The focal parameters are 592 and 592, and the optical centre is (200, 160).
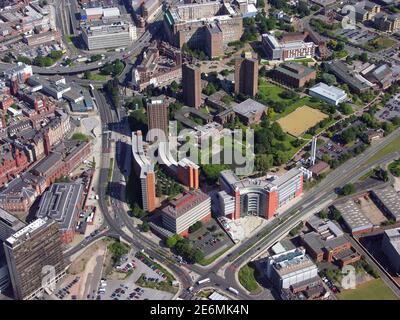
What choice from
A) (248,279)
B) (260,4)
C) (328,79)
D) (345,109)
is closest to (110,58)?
(260,4)

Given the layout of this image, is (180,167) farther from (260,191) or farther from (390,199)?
(390,199)

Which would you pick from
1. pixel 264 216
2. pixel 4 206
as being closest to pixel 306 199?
pixel 264 216

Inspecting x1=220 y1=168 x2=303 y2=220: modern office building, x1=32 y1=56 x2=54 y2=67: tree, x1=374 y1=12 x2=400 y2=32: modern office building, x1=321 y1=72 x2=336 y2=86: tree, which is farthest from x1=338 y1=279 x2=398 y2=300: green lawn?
x1=374 y1=12 x2=400 y2=32: modern office building

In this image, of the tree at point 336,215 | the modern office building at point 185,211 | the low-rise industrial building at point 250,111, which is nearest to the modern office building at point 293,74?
the low-rise industrial building at point 250,111

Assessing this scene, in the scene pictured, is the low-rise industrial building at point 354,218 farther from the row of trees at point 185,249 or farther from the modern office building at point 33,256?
the modern office building at point 33,256

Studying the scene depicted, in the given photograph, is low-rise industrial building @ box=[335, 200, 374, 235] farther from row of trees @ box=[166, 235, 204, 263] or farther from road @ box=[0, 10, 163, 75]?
road @ box=[0, 10, 163, 75]

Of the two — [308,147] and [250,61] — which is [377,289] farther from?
[250,61]
